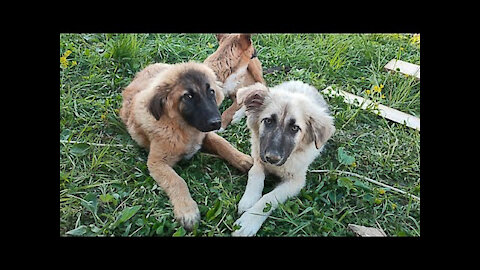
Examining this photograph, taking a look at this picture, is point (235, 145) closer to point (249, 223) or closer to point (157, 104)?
point (157, 104)

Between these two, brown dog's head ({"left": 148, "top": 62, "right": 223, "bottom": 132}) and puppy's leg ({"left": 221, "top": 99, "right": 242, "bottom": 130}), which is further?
puppy's leg ({"left": 221, "top": 99, "right": 242, "bottom": 130})

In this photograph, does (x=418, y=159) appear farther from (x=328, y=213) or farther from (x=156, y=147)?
(x=156, y=147)

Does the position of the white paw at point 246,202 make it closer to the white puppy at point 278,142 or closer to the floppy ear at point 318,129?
the white puppy at point 278,142

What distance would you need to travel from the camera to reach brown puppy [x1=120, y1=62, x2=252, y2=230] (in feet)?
11.2

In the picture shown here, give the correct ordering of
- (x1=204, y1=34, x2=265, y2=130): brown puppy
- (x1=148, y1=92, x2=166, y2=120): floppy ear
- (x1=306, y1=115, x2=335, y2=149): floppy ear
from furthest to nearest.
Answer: (x1=204, y1=34, x2=265, y2=130): brown puppy, (x1=148, y1=92, x2=166, y2=120): floppy ear, (x1=306, y1=115, x2=335, y2=149): floppy ear

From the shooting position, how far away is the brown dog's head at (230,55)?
4.20 m

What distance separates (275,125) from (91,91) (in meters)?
1.98

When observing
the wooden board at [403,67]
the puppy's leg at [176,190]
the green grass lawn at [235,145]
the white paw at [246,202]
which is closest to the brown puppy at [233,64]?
the green grass lawn at [235,145]

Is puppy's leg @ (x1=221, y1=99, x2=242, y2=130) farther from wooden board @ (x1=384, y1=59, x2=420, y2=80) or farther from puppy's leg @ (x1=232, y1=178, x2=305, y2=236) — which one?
wooden board @ (x1=384, y1=59, x2=420, y2=80)

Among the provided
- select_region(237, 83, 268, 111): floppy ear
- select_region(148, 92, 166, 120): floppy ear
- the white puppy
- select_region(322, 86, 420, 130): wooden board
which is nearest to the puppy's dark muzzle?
the white puppy

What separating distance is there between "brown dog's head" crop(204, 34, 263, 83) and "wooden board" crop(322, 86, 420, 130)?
0.90 m

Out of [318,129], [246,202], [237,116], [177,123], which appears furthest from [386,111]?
[177,123]

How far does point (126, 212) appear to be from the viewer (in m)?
3.18

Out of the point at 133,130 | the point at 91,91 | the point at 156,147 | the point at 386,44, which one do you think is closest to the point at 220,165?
the point at 156,147
